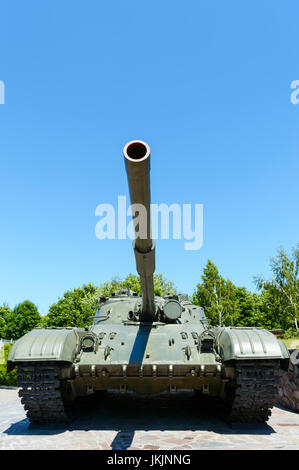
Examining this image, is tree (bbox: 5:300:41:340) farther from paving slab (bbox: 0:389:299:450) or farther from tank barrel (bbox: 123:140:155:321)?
tank barrel (bbox: 123:140:155:321)

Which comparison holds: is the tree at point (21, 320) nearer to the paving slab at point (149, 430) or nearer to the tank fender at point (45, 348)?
the paving slab at point (149, 430)

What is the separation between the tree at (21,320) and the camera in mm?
58875

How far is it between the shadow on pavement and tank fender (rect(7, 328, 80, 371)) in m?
1.31

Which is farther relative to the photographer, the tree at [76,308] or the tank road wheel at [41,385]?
the tree at [76,308]

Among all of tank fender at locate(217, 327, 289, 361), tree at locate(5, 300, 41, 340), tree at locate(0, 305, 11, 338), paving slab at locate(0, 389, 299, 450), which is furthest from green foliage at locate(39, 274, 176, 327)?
tank fender at locate(217, 327, 289, 361)

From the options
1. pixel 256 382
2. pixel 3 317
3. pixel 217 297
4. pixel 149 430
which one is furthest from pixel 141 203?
pixel 3 317

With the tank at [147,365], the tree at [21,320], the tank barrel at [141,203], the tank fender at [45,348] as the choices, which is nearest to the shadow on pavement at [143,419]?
the tank at [147,365]

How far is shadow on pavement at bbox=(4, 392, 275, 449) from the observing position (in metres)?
6.65

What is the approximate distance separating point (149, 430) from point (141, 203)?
433 centimetres

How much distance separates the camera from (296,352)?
359 inches

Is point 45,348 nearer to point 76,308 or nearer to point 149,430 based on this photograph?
point 149,430

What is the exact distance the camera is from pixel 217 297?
33.0 m

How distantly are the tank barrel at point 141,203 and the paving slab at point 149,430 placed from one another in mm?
2544

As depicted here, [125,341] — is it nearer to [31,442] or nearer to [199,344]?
[199,344]
